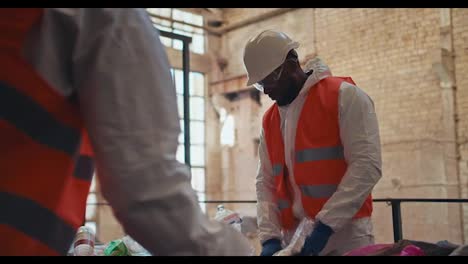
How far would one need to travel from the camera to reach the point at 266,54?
108 inches

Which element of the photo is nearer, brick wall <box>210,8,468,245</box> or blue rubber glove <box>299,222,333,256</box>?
blue rubber glove <box>299,222,333,256</box>

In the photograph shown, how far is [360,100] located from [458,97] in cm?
737

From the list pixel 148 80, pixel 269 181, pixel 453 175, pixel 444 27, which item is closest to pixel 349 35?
pixel 444 27

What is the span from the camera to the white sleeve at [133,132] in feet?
3.00

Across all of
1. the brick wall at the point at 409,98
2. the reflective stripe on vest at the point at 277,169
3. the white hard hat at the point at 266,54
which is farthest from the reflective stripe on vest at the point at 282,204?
the brick wall at the point at 409,98

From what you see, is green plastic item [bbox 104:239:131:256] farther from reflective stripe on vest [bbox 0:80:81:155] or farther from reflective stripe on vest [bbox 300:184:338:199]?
reflective stripe on vest [bbox 0:80:81:155]

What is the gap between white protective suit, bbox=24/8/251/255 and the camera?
3.00ft

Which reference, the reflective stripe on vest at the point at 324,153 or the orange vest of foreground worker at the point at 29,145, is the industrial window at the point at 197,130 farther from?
the orange vest of foreground worker at the point at 29,145

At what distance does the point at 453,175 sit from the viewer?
30.1ft

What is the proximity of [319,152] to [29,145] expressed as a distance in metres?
1.80

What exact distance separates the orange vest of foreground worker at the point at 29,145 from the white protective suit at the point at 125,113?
3 cm

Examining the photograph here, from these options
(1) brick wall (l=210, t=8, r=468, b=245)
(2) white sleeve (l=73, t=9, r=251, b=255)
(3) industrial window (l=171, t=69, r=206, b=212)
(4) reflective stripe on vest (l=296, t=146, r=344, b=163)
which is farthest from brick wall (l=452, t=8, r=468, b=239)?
(2) white sleeve (l=73, t=9, r=251, b=255)

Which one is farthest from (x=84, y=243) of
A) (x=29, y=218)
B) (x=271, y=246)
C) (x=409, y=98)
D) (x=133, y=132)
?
(x=409, y=98)

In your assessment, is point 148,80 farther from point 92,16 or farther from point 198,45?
point 198,45
